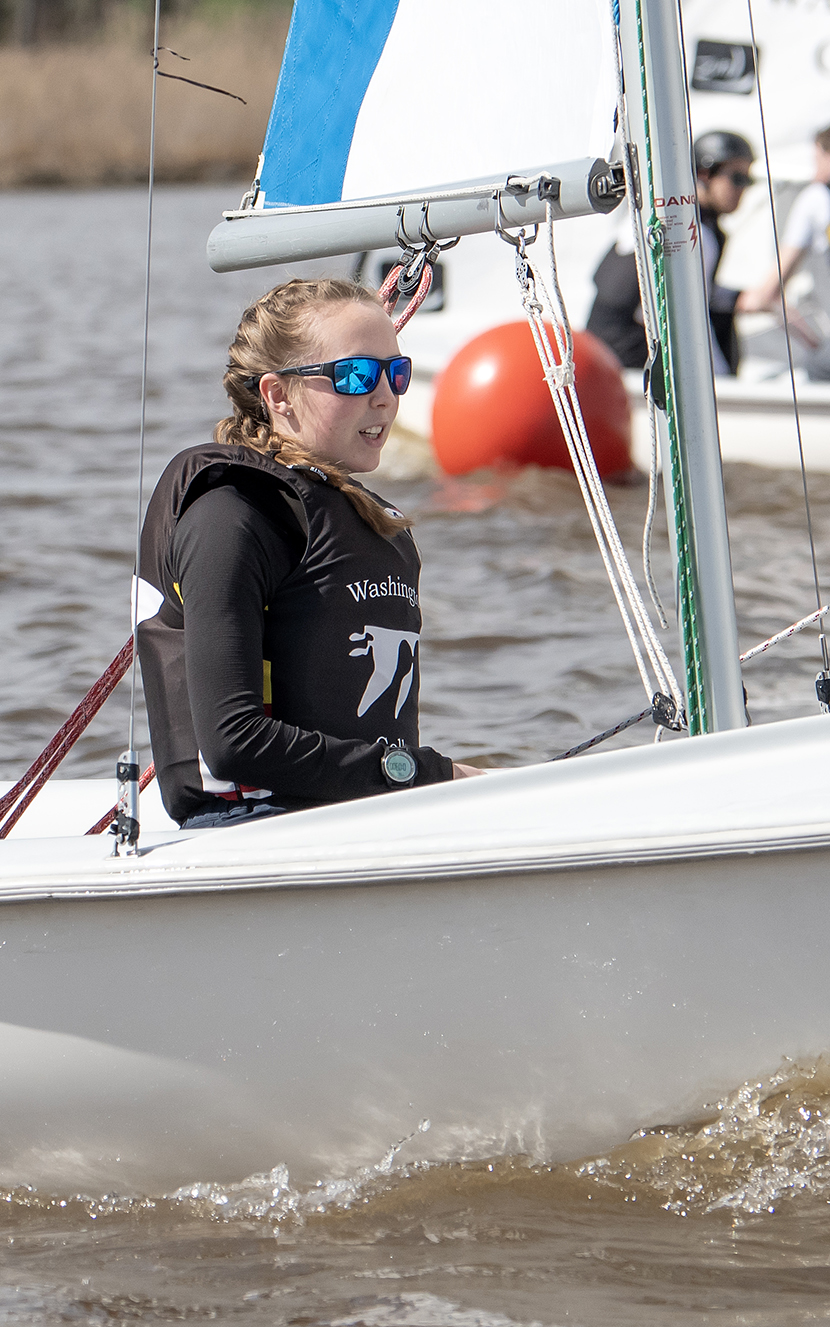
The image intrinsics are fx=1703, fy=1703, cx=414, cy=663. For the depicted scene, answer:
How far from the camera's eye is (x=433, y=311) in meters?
8.69

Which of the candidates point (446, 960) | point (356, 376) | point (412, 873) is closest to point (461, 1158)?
point (446, 960)

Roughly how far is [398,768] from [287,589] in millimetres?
242

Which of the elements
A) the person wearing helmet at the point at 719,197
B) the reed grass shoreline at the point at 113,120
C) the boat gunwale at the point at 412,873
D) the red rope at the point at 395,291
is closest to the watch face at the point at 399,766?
the boat gunwale at the point at 412,873

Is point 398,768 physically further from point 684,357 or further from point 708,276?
point 708,276

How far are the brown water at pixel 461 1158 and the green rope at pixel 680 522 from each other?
0.47 m

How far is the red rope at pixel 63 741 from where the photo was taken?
221 centimetres

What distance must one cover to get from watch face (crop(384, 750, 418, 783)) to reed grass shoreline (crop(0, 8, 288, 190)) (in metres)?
24.3

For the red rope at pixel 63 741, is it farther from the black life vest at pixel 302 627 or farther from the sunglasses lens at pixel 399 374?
the sunglasses lens at pixel 399 374

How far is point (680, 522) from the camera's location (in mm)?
2080

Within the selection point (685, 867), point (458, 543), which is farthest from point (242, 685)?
point (458, 543)

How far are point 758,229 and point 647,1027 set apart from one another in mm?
7328

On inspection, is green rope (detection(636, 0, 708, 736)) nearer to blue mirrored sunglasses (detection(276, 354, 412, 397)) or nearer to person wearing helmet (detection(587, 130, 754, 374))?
blue mirrored sunglasses (detection(276, 354, 412, 397))

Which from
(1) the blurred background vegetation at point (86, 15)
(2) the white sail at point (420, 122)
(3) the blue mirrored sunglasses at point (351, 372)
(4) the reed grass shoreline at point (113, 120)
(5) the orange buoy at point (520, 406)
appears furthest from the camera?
(1) the blurred background vegetation at point (86, 15)

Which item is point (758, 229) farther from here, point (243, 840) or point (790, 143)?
point (243, 840)
